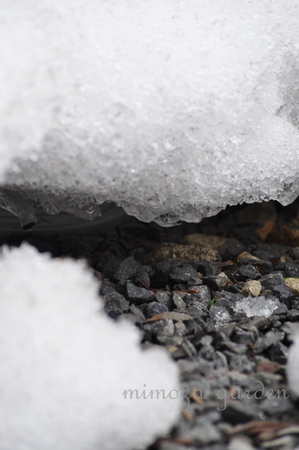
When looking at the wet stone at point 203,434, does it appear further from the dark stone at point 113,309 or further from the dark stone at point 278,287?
the dark stone at point 278,287

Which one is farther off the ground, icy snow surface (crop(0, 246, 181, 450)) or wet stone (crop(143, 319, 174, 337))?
wet stone (crop(143, 319, 174, 337))

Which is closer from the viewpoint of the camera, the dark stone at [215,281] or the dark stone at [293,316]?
the dark stone at [293,316]

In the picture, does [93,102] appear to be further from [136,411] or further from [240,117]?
[136,411]

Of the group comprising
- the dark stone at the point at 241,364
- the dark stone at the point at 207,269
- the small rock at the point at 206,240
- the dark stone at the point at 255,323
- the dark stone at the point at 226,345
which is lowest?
the dark stone at the point at 241,364

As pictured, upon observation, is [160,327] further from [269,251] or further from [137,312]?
[269,251]

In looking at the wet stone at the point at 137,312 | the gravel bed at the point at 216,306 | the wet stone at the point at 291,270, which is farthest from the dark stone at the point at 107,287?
the wet stone at the point at 291,270

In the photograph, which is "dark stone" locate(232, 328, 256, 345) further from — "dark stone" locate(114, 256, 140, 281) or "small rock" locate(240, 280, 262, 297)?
"dark stone" locate(114, 256, 140, 281)

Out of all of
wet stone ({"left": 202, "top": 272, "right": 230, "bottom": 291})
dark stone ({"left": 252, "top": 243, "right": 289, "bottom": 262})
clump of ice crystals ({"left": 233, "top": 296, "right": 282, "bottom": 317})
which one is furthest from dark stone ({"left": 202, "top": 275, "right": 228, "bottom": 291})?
dark stone ({"left": 252, "top": 243, "right": 289, "bottom": 262})

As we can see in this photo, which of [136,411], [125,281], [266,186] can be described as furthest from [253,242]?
[136,411]
